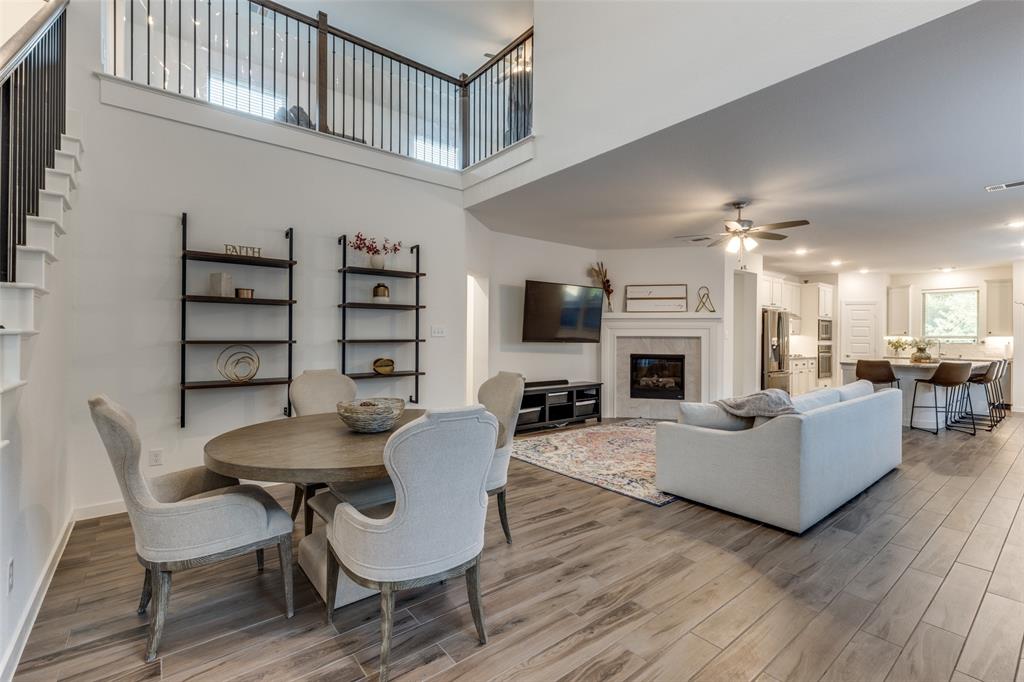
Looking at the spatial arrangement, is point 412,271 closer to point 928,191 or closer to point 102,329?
point 102,329

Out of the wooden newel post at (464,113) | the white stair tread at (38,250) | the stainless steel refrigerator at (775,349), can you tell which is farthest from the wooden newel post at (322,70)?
the stainless steel refrigerator at (775,349)

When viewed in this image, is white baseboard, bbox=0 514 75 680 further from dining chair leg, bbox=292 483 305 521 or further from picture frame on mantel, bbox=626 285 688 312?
picture frame on mantel, bbox=626 285 688 312

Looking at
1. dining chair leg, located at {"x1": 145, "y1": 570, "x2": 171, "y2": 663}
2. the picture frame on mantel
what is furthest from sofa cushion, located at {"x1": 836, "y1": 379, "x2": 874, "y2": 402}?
dining chair leg, located at {"x1": 145, "y1": 570, "x2": 171, "y2": 663}

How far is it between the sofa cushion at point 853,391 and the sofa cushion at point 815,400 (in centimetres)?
12

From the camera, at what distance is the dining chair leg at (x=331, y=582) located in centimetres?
191

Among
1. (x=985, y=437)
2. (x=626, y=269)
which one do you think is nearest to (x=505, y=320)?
(x=626, y=269)

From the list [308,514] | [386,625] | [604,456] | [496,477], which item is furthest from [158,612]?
[604,456]

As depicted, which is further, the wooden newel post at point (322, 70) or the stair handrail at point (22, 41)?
the wooden newel post at point (322, 70)

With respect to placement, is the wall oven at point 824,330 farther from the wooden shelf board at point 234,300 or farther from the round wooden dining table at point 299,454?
the wooden shelf board at point 234,300

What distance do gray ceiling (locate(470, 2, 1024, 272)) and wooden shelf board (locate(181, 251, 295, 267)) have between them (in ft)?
6.72

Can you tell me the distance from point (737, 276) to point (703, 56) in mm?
5604

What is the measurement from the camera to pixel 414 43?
5859mm

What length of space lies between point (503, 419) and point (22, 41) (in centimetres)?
264

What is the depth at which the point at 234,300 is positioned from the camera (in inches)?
133
